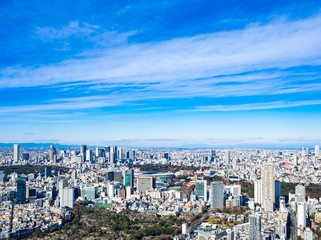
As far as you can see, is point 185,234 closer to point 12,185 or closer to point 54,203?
point 54,203

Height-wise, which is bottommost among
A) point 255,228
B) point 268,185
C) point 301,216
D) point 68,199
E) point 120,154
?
point 68,199

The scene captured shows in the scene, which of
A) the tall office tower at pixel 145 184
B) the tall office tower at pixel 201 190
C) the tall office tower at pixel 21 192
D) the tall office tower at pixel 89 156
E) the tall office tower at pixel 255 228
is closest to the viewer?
the tall office tower at pixel 255 228

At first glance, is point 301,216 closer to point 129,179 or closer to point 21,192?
point 129,179

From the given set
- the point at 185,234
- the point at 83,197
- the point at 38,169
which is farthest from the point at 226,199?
the point at 38,169

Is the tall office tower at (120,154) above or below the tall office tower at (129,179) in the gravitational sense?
above

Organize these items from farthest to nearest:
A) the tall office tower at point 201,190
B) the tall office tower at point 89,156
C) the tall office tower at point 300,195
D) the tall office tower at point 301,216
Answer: the tall office tower at point 89,156 → the tall office tower at point 201,190 → the tall office tower at point 300,195 → the tall office tower at point 301,216

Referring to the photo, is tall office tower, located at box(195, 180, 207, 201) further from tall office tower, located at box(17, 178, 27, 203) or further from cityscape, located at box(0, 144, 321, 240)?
tall office tower, located at box(17, 178, 27, 203)

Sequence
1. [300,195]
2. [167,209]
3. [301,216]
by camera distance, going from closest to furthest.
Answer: [301,216] → [167,209] → [300,195]

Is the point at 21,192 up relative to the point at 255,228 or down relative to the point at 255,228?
Answer: down

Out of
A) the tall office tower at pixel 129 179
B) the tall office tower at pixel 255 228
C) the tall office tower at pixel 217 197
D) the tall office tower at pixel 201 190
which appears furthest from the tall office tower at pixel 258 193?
the tall office tower at pixel 129 179

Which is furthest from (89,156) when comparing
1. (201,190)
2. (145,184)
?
(201,190)

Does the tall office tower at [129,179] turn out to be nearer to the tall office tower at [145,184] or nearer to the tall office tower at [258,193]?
the tall office tower at [145,184]
